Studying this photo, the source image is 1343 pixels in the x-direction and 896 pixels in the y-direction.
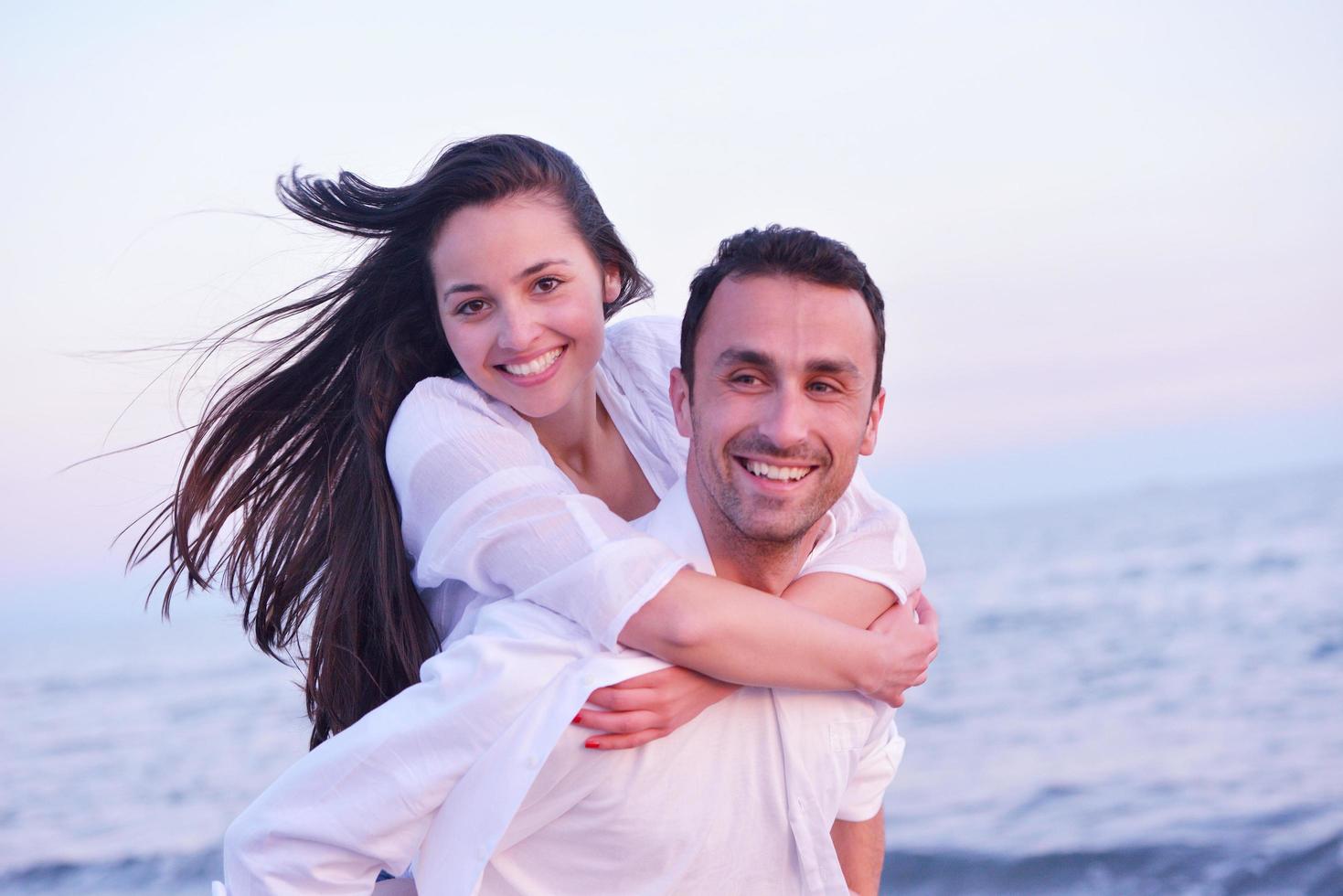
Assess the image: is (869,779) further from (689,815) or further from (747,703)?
(689,815)

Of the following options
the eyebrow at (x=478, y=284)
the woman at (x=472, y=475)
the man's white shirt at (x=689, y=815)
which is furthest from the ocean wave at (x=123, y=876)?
the man's white shirt at (x=689, y=815)

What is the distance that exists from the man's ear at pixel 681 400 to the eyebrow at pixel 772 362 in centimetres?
23

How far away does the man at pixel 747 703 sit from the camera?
265 cm

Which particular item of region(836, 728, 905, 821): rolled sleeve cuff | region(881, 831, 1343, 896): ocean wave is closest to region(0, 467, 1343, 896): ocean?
region(881, 831, 1343, 896): ocean wave

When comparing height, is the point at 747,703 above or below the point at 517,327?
below

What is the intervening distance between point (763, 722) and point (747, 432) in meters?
0.63

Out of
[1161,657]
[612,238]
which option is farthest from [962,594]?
[612,238]

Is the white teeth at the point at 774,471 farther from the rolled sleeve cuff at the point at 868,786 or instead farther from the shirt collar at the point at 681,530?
the rolled sleeve cuff at the point at 868,786

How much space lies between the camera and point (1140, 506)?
32.3 metres

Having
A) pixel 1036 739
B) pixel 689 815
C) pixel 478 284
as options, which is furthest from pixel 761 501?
pixel 1036 739

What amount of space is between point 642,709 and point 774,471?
0.57 m

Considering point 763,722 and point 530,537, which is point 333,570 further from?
point 763,722

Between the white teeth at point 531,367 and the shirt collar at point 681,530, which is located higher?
the white teeth at point 531,367

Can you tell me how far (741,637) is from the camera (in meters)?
2.63
